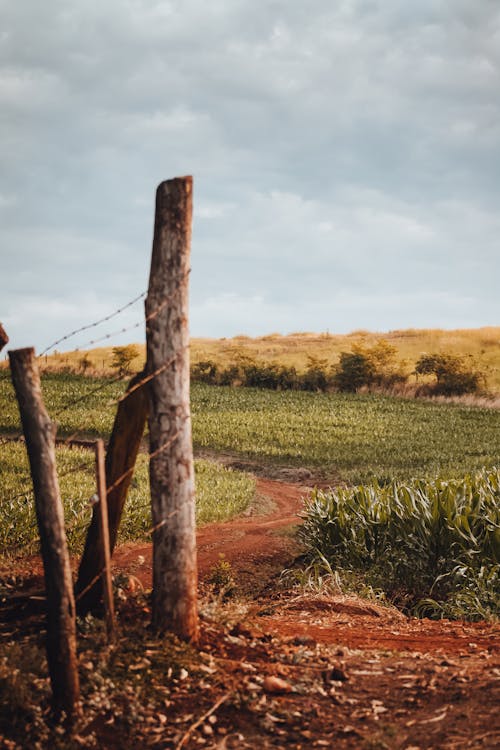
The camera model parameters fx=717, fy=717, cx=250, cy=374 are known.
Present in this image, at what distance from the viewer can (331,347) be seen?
178 feet

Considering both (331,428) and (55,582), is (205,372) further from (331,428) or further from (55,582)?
(55,582)

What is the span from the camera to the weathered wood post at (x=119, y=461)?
5.05 m

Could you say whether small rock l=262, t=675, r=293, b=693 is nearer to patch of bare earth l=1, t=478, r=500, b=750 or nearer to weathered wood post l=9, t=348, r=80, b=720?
patch of bare earth l=1, t=478, r=500, b=750

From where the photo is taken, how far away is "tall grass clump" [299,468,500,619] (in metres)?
8.17

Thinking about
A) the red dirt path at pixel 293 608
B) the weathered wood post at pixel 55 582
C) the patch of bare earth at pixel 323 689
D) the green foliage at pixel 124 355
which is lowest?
the red dirt path at pixel 293 608

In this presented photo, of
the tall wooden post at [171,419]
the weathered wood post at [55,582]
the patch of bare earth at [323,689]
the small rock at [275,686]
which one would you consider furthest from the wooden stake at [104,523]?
the small rock at [275,686]

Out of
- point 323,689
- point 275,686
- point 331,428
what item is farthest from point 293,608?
point 331,428

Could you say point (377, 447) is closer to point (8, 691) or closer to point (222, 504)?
point (222, 504)

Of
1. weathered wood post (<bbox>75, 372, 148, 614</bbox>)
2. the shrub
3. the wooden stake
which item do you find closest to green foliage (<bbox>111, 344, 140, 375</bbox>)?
the shrub

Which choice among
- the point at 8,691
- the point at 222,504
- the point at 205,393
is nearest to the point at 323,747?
the point at 8,691

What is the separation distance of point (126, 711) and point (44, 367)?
116 ft

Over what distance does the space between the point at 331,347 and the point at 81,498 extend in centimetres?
4401

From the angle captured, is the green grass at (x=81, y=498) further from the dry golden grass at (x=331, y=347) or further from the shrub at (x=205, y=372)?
the dry golden grass at (x=331, y=347)

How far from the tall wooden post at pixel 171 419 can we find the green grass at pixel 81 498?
2213 mm
